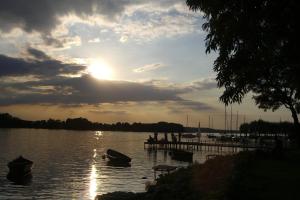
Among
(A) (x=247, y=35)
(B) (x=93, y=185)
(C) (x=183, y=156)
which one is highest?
(A) (x=247, y=35)

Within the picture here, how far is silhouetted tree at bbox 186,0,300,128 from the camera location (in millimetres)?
14836

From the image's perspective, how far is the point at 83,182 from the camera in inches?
2275

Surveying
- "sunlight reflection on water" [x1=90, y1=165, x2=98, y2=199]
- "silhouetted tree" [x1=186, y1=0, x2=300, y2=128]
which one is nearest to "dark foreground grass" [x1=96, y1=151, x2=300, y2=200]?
"silhouetted tree" [x1=186, y1=0, x2=300, y2=128]

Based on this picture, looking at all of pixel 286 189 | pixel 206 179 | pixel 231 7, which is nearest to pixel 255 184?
pixel 286 189

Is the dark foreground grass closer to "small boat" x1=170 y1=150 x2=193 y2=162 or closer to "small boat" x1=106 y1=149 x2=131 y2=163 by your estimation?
"small boat" x1=106 y1=149 x2=131 y2=163

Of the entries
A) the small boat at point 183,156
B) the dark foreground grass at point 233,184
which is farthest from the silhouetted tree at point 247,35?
the small boat at point 183,156

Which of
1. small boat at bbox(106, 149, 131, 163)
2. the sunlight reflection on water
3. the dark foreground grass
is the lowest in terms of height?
the sunlight reflection on water

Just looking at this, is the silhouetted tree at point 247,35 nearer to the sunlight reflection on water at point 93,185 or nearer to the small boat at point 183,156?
the sunlight reflection on water at point 93,185

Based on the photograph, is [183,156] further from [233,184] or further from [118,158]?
[233,184]

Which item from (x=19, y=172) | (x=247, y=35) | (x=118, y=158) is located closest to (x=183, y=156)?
(x=118, y=158)

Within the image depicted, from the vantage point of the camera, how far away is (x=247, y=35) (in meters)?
15.5

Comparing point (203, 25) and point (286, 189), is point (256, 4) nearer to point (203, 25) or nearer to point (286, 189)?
point (203, 25)

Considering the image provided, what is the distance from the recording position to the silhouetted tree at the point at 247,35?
1484 cm

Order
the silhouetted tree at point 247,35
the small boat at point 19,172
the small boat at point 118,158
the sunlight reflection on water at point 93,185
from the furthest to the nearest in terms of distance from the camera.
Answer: the small boat at point 118,158 < the small boat at point 19,172 < the sunlight reflection on water at point 93,185 < the silhouetted tree at point 247,35
